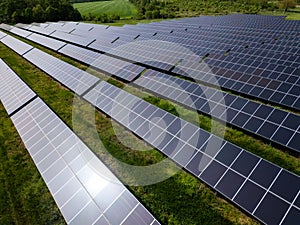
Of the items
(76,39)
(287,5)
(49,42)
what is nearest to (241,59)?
(76,39)

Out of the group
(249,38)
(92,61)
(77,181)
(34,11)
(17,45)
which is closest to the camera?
(77,181)

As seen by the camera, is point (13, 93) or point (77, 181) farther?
point (13, 93)

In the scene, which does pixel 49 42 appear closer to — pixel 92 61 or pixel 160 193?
pixel 92 61

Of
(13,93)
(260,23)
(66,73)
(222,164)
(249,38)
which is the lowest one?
(260,23)

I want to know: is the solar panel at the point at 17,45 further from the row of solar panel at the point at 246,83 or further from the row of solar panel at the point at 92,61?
the row of solar panel at the point at 246,83

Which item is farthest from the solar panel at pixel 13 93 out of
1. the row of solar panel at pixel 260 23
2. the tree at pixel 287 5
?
the tree at pixel 287 5

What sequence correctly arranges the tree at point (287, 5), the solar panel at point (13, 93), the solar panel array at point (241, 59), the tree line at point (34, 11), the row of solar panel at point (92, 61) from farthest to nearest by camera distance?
the tree line at point (34, 11), the tree at point (287, 5), the row of solar panel at point (92, 61), the solar panel at point (13, 93), the solar panel array at point (241, 59)

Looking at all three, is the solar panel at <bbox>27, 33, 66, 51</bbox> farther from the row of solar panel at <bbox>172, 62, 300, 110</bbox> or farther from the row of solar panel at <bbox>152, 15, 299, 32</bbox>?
the row of solar panel at <bbox>152, 15, 299, 32</bbox>
